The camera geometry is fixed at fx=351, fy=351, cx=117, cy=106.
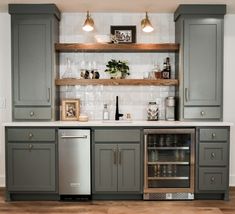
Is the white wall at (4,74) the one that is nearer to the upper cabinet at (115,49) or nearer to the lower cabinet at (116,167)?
the upper cabinet at (115,49)

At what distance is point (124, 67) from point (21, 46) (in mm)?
1313

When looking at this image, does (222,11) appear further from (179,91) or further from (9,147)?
(9,147)

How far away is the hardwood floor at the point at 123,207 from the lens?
3736 millimetres

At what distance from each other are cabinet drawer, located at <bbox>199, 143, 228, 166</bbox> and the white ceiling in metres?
1.70

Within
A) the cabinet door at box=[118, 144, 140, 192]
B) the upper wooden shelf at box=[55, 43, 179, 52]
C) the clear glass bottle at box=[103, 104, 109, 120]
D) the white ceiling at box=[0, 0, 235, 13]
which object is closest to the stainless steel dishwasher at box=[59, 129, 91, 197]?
the cabinet door at box=[118, 144, 140, 192]

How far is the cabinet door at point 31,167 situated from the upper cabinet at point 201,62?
1.73 metres

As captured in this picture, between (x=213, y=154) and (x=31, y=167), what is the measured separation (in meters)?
2.13

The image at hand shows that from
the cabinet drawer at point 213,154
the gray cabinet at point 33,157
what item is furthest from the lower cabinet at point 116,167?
the cabinet drawer at point 213,154

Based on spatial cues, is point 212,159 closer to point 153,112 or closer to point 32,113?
point 153,112

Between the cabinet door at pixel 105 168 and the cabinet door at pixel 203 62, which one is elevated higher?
the cabinet door at pixel 203 62

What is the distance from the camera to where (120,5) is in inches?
171

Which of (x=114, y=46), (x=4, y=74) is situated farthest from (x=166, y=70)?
(x=4, y=74)

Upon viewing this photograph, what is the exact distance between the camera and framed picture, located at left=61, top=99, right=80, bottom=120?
452cm

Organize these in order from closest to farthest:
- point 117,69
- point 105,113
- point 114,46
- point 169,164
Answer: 1. point 169,164
2. point 114,46
3. point 117,69
4. point 105,113
